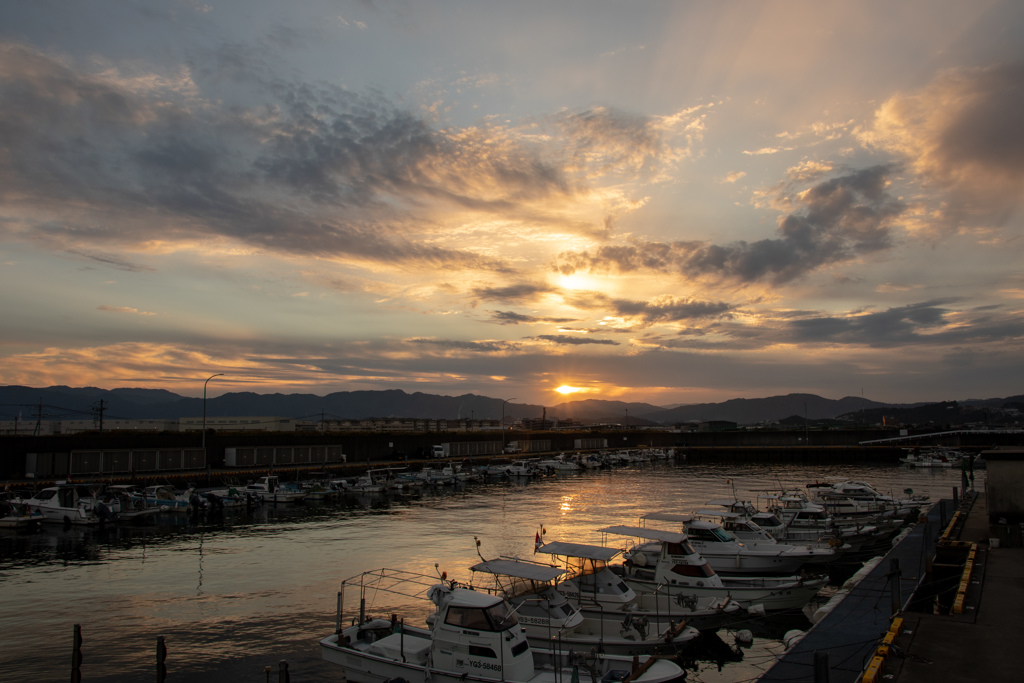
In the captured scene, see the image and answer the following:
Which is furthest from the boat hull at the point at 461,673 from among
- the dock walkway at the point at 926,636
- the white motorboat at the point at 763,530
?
the white motorboat at the point at 763,530

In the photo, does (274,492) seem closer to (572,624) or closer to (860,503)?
(572,624)

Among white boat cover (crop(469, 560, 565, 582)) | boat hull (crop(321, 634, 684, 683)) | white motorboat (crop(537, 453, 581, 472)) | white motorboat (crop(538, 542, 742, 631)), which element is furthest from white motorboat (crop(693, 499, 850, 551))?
white motorboat (crop(537, 453, 581, 472))

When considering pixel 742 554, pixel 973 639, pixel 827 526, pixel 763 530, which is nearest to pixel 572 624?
pixel 973 639

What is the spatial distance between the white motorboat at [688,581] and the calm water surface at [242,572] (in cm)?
141

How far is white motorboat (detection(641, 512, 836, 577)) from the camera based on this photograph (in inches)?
1235

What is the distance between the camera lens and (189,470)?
8244 centimetres

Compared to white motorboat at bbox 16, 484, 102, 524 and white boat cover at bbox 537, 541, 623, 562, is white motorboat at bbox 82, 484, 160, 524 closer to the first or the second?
white motorboat at bbox 16, 484, 102, 524

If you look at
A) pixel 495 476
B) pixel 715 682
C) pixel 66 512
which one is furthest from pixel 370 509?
pixel 715 682

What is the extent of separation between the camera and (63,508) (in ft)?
171

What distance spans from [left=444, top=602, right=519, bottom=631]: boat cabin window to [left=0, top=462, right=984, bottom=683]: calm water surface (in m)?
6.88

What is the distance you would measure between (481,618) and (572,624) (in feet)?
17.4

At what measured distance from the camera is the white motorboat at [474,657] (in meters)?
16.7

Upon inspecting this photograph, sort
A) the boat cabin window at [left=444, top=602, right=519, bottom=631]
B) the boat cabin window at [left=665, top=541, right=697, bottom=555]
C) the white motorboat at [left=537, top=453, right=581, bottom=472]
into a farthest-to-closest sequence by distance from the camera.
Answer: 1. the white motorboat at [left=537, top=453, right=581, bottom=472]
2. the boat cabin window at [left=665, top=541, right=697, bottom=555]
3. the boat cabin window at [left=444, top=602, right=519, bottom=631]

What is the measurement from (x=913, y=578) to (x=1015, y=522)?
983 centimetres
